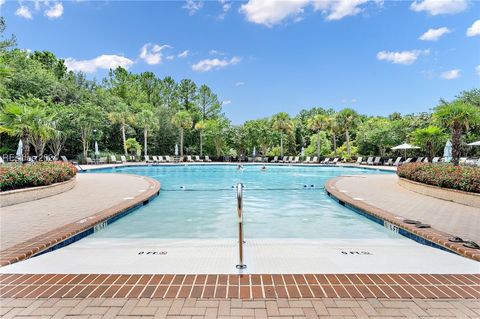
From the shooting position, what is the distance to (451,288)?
2979mm

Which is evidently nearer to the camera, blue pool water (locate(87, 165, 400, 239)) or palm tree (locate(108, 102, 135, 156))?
blue pool water (locate(87, 165, 400, 239))

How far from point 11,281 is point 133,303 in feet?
4.51

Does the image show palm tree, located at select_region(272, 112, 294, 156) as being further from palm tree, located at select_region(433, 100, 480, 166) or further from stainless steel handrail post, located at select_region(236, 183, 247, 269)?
stainless steel handrail post, located at select_region(236, 183, 247, 269)

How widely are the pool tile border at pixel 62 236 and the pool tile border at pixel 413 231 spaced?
5.34m

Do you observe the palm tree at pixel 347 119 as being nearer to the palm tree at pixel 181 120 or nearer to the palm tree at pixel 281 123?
the palm tree at pixel 281 123

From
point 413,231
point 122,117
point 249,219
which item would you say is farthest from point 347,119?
point 413,231

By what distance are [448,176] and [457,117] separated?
323 cm

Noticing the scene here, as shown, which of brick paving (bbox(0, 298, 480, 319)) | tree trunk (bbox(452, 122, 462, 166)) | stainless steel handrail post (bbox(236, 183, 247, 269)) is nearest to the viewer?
brick paving (bbox(0, 298, 480, 319))

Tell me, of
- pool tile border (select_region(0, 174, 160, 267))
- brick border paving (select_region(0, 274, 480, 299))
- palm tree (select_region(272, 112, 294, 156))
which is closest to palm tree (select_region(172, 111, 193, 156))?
palm tree (select_region(272, 112, 294, 156))

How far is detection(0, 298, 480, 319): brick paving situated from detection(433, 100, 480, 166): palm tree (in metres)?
9.94

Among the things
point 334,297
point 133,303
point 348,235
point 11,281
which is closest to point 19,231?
point 11,281

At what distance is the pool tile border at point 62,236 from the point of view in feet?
12.9

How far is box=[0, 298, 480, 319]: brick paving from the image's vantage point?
250 centimetres

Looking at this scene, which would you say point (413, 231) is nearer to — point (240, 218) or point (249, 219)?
point (240, 218)
